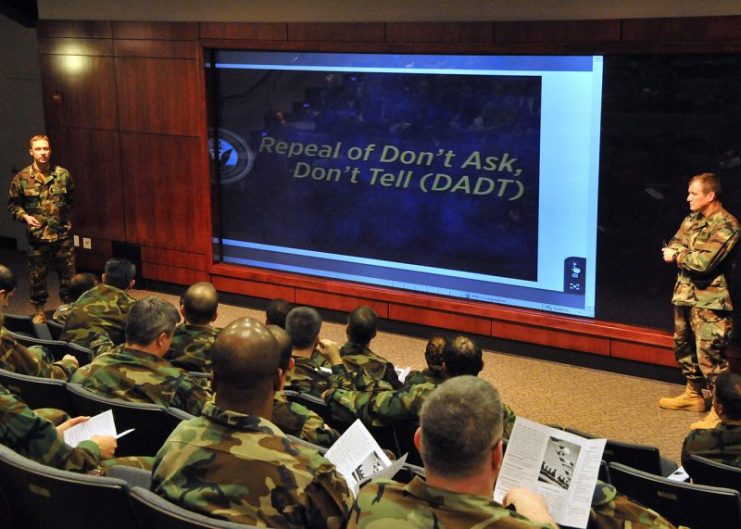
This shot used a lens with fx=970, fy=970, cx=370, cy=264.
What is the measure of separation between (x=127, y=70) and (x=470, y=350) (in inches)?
225

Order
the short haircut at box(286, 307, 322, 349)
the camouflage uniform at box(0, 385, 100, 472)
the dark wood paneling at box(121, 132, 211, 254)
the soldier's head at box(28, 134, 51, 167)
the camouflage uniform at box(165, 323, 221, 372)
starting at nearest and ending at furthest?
the camouflage uniform at box(0, 385, 100, 472), the short haircut at box(286, 307, 322, 349), the camouflage uniform at box(165, 323, 221, 372), the soldier's head at box(28, 134, 51, 167), the dark wood paneling at box(121, 132, 211, 254)

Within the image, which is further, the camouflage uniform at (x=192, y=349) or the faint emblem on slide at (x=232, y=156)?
the faint emblem on slide at (x=232, y=156)

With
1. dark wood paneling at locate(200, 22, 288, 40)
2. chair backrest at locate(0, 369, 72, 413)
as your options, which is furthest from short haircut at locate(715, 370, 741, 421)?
dark wood paneling at locate(200, 22, 288, 40)

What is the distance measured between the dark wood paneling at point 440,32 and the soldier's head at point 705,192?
182 cm

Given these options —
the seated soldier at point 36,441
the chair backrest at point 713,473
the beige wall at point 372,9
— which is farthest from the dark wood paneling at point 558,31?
the seated soldier at point 36,441

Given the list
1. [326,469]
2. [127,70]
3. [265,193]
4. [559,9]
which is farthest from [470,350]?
[127,70]

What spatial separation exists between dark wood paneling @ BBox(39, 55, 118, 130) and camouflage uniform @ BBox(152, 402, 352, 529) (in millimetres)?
6805

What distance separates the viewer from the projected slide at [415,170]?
6.88 m

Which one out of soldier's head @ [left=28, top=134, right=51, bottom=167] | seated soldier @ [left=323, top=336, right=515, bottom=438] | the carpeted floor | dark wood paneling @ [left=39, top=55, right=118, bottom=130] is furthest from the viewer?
dark wood paneling @ [left=39, top=55, right=118, bottom=130]

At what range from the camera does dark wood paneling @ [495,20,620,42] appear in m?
6.40

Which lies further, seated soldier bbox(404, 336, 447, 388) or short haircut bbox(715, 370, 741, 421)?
seated soldier bbox(404, 336, 447, 388)

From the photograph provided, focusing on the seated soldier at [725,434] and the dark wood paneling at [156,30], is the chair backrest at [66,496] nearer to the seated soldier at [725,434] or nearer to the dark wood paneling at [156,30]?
the seated soldier at [725,434]

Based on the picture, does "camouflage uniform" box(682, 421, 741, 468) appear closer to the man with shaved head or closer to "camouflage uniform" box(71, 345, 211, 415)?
the man with shaved head

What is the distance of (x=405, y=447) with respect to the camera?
4.27 meters
